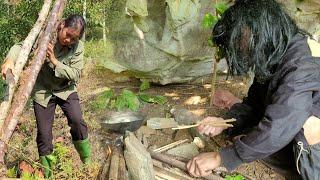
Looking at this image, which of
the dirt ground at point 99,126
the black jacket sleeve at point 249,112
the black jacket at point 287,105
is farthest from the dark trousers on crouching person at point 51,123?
the black jacket at point 287,105

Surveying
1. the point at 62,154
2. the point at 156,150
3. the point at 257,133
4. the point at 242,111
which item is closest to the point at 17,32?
the point at 62,154

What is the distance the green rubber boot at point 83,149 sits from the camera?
4453 mm

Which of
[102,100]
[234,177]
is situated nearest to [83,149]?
[234,177]

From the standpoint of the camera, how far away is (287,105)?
290 centimetres

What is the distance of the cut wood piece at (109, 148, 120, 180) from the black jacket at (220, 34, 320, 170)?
116 cm

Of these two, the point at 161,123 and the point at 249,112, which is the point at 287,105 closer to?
the point at 249,112

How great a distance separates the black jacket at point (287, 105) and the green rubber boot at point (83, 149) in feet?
6.16

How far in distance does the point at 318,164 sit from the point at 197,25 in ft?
12.1

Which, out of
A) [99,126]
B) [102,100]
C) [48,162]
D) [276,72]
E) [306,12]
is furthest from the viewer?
[102,100]

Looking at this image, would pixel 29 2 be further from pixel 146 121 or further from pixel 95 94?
pixel 146 121

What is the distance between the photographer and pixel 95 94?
7016 millimetres

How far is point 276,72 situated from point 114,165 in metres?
1.96

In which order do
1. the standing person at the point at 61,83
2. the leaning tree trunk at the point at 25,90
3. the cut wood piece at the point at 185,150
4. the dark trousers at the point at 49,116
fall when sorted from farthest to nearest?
the cut wood piece at the point at 185,150, the dark trousers at the point at 49,116, the standing person at the point at 61,83, the leaning tree trunk at the point at 25,90

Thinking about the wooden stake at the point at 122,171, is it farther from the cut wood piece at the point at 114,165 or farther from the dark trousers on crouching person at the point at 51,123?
the dark trousers on crouching person at the point at 51,123
